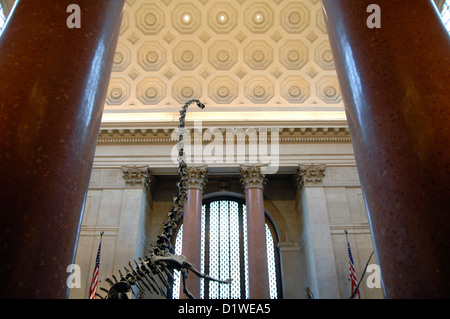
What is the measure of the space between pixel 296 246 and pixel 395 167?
Answer: 13.2 metres

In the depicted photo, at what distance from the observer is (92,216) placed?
41.3ft

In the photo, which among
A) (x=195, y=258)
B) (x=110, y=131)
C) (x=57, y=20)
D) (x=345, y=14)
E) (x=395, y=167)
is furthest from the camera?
(x=110, y=131)

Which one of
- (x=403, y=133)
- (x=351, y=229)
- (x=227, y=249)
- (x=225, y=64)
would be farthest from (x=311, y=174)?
(x=403, y=133)

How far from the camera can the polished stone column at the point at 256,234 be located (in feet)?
35.9

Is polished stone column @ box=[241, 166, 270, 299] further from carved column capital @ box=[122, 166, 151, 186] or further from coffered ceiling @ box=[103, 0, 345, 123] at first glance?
carved column capital @ box=[122, 166, 151, 186]

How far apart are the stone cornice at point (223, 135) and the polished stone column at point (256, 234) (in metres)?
1.63

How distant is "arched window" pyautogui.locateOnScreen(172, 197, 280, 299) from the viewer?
13648mm

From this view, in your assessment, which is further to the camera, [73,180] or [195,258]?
[195,258]

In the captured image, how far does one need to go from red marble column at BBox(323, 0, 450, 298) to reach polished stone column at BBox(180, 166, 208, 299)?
31.3 ft

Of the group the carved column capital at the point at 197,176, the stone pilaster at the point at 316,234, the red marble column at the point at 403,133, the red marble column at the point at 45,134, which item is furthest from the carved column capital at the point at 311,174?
the red marble column at the point at 45,134

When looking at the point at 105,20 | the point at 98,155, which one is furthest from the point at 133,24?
the point at 105,20

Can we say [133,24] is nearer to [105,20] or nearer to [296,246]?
[296,246]

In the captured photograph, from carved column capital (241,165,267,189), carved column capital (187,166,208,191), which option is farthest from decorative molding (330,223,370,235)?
carved column capital (187,166,208,191)

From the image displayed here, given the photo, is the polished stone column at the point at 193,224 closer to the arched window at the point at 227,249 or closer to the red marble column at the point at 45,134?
Result: the arched window at the point at 227,249
